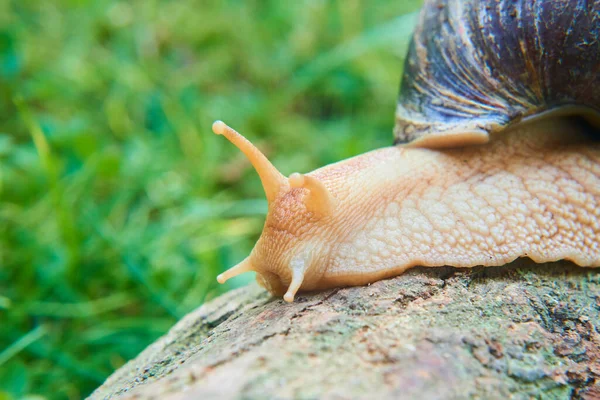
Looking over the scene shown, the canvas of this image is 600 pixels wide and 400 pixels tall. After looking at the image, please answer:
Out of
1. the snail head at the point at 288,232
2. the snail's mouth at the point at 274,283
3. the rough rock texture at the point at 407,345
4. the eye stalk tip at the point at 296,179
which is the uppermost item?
the eye stalk tip at the point at 296,179

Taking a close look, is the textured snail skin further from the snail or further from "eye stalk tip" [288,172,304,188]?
"eye stalk tip" [288,172,304,188]

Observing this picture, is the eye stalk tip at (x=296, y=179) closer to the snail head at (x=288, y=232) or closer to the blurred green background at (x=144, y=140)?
the snail head at (x=288, y=232)

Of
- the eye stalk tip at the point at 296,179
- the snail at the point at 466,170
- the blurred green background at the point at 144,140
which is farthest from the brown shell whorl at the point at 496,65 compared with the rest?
the blurred green background at the point at 144,140

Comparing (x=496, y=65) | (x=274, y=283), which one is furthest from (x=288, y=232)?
(x=496, y=65)

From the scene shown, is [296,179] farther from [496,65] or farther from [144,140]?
[144,140]

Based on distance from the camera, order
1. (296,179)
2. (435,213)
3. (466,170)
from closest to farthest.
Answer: (296,179) < (435,213) < (466,170)

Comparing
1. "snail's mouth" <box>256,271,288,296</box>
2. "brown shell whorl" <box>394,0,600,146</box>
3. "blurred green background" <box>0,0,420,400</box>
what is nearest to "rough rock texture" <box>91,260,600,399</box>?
"snail's mouth" <box>256,271,288,296</box>
